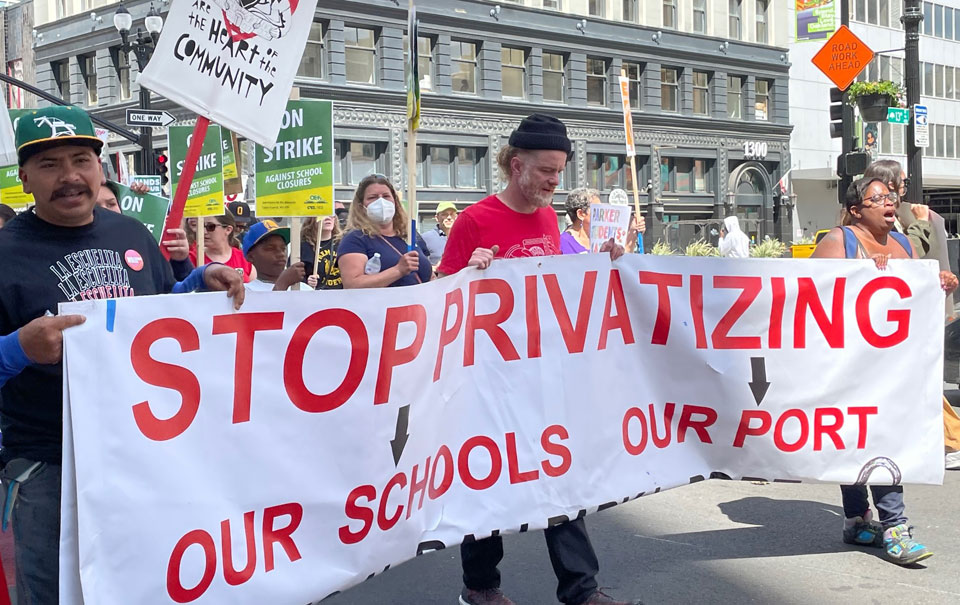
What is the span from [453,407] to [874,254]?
7.87ft

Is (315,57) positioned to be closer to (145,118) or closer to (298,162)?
(145,118)

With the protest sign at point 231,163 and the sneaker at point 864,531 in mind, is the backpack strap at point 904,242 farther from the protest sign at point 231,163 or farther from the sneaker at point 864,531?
the protest sign at point 231,163

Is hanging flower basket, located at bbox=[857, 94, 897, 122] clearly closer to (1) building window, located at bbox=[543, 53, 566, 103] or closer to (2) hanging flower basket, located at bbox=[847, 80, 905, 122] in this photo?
(2) hanging flower basket, located at bbox=[847, 80, 905, 122]

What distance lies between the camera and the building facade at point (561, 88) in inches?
1253

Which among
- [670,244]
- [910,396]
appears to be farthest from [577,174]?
[910,396]

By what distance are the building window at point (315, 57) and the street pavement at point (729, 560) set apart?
86.3ft

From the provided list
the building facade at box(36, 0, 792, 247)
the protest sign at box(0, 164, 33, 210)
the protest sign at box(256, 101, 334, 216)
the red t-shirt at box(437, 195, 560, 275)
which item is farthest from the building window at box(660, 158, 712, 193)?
the red t-shirt at box(437, 195, 560, 275)

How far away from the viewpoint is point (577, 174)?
122 ft

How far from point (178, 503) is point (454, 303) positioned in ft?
4.63

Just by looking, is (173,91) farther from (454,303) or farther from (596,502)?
(596,502)

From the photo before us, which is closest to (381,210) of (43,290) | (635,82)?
(43,290)

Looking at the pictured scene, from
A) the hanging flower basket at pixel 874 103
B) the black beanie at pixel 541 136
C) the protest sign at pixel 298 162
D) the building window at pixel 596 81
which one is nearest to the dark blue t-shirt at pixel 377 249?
the black beanie at pixel 541 136

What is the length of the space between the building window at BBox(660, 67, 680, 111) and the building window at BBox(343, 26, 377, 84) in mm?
13302

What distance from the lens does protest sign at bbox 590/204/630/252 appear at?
724 centimetres
